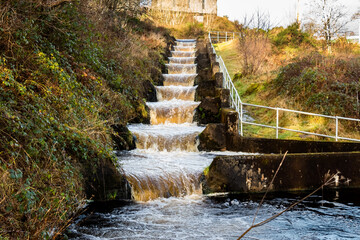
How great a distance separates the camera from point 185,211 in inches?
279

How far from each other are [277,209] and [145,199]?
2892 millimetres

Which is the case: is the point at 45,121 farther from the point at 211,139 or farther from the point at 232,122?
the point at 232,122

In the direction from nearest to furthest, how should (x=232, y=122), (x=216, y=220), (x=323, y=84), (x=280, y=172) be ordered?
1. (x=216, y=220)
2. (x=280, y=172)
3. (x=232, y=122)
4. (x=323, y=84)

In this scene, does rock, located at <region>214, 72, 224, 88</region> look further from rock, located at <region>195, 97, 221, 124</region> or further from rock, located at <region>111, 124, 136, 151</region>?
rock, located at <region>111, 124, 136, 151</region>

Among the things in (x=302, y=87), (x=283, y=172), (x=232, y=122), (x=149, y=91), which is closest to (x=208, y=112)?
(x=232, y=122)

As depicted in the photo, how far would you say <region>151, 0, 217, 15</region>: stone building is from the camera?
1567 inches

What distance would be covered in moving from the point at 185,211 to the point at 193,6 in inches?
1489

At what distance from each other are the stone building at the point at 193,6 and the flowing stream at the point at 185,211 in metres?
31.5

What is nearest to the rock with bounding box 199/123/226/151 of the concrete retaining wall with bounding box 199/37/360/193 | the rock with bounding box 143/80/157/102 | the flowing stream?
the flowing stream

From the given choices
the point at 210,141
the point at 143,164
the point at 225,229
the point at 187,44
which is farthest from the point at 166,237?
the point at 187,44

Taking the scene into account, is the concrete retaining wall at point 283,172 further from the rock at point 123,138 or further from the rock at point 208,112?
the rock at point 208,112

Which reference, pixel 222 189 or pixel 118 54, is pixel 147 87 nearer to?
pixel 118 54

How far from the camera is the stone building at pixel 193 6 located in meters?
39.8

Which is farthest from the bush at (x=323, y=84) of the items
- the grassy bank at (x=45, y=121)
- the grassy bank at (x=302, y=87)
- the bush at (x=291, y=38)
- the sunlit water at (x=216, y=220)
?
the bush at (x=291, y=38)
